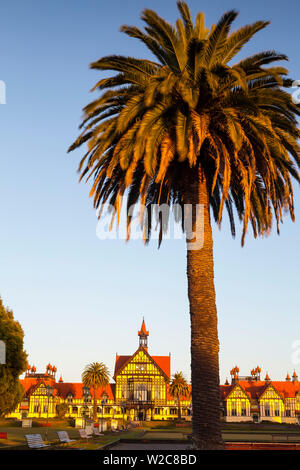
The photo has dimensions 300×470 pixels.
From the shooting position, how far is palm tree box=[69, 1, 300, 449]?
50.2 feet

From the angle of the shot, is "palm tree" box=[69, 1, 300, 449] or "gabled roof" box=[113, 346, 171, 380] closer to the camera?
"palm tree" box=[69, 1, 300, 449]

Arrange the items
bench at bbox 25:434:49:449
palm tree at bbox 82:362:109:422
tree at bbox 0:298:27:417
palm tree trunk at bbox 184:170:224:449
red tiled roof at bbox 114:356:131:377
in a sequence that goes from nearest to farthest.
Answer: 1. palm tree trunk at bbox 184:170:224:449
2. bench at bbox 25:434:49:449
3. tree at bbox 0:298:27:417
4. palm tree at bbox 82:362:109:422
5. red tiled roof at bbox 114:356:131:377

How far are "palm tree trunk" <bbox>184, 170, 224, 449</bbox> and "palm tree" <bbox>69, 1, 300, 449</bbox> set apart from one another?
0.03 m

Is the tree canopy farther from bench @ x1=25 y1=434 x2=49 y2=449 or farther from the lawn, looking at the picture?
the lawn

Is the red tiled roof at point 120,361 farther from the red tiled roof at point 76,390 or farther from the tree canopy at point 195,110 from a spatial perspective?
the tree canopy at point 195,110

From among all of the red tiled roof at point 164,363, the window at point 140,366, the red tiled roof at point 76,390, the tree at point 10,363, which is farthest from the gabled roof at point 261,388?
the tree at point 10,363

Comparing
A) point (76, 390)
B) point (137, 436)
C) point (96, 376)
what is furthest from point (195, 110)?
point (76, 390)

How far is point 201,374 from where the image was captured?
48.9 feet

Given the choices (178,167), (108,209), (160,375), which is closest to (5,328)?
(108,209)

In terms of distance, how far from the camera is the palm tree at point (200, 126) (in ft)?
50.2

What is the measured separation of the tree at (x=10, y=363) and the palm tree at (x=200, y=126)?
1863 centimetres

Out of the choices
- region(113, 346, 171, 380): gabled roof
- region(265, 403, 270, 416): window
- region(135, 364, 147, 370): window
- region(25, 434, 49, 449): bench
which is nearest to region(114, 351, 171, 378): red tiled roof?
region(113, 346, 171, 380): gabled roof

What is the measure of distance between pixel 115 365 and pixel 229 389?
23.8 meters
